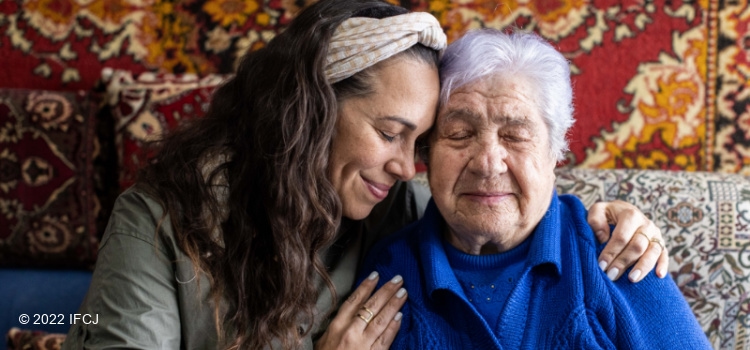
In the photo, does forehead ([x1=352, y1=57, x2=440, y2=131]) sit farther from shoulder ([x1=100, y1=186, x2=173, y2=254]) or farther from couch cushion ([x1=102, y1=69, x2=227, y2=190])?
couch cushion ([x1=102, y1=69, x2=227, y2=190])

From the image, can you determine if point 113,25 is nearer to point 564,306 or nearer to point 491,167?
point 491,167

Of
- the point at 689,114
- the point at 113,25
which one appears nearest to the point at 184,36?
the point at 113,25

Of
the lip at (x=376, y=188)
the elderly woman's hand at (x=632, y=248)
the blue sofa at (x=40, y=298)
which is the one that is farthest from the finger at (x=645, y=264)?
the blue sofa at (x=40, y=298)

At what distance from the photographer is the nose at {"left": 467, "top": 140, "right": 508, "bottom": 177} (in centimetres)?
157

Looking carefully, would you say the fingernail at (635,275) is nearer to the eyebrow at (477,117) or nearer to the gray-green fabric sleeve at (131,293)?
the eyebrow at (477,117)

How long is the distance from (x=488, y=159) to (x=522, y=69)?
236mm

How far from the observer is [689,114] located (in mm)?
2520

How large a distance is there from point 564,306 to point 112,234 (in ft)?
3.36

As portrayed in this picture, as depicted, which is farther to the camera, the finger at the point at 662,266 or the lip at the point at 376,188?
the lip at the point at 376,188

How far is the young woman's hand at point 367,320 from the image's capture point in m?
1.61

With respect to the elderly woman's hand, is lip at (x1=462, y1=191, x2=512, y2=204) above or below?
above

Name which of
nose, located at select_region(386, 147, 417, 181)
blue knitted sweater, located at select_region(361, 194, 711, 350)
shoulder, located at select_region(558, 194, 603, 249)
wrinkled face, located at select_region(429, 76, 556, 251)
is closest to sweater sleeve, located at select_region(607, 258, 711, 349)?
blue knitted sweater, located at select_region(361, 194, 711, 350)

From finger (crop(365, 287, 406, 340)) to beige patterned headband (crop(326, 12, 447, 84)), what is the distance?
544 millimetres

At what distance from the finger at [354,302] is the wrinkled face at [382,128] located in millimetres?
202
